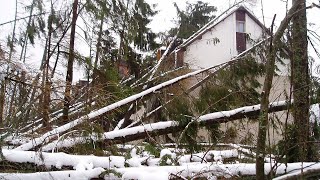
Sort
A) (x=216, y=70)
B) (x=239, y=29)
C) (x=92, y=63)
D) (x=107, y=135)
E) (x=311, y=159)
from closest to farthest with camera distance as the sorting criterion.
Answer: (x=311, y=159), (x=107, y=135), (x=92, y=63), (x=216, y=70), (x=239, y=29)

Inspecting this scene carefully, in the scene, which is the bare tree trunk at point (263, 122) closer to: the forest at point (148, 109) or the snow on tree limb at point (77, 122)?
the forest at point (148, 109)

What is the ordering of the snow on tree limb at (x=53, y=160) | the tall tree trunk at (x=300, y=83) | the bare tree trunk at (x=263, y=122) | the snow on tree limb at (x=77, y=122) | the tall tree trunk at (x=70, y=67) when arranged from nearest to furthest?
the bare tree trunk at (x=263, y=122), the snow on tree limb at (x=53, y=160), the tall tree trunk at (x=300, y=83), the snow on tree limb at (x=77, y=122), the tall tree trunk at (x=70, y=67)

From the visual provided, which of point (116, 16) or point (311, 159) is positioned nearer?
point (311, 159)

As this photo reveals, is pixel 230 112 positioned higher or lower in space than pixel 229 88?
lower

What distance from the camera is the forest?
145 inches

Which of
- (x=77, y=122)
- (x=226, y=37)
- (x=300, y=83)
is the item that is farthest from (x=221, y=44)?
(x=77, y=122)

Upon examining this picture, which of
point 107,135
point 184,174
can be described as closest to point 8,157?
point 107,135

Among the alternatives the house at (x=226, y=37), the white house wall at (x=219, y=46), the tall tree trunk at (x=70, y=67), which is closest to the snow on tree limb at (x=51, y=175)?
the tall tree trunk at (x=70, y=67)

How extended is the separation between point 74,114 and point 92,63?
1256mm

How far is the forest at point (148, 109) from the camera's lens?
3691 millimetres

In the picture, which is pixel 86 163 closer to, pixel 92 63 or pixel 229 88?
pixel 92 63

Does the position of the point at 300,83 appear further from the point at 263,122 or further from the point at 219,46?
the point at 219,46

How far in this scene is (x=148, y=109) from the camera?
22.0ft

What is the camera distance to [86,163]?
377 centimetres
